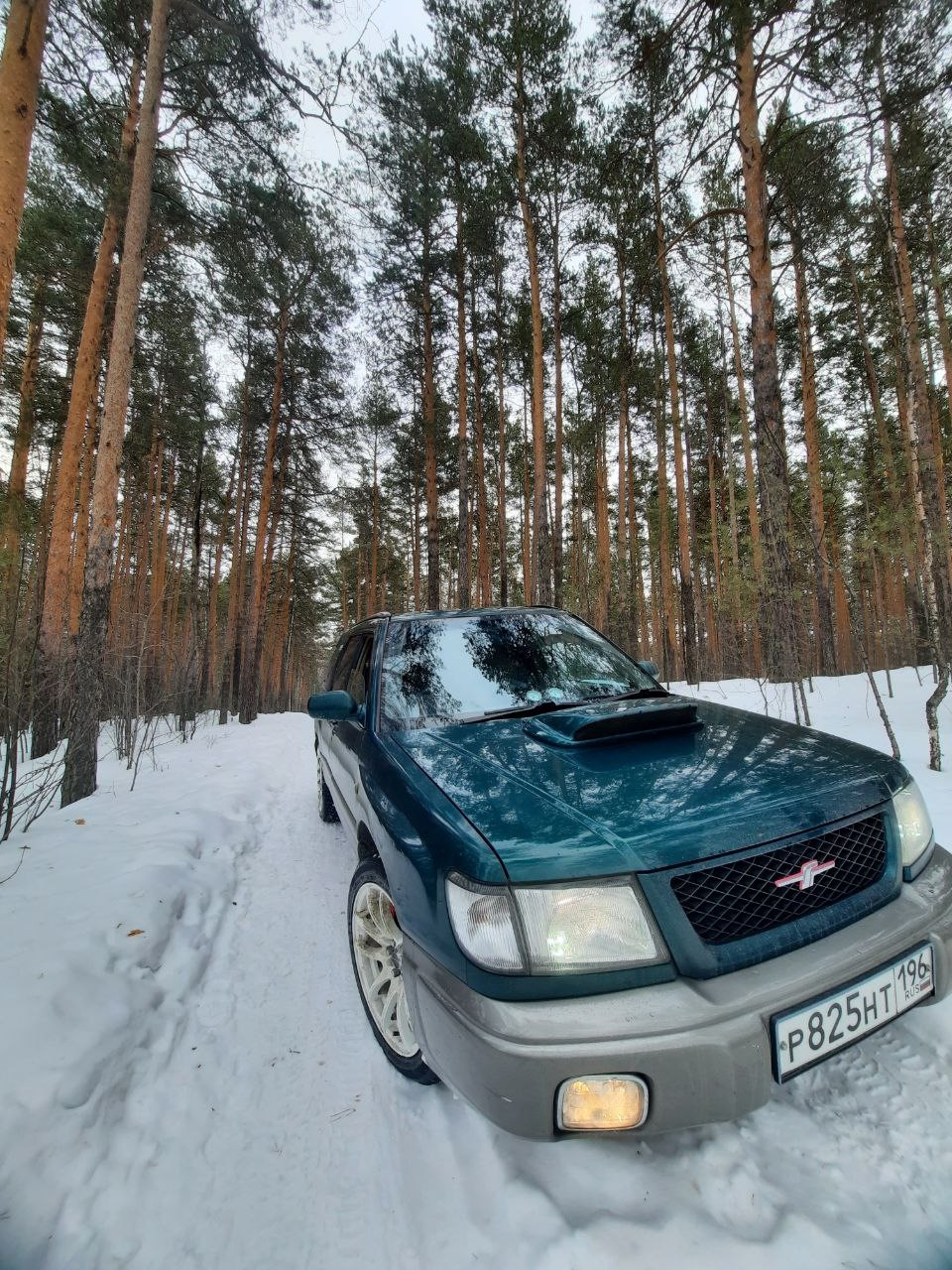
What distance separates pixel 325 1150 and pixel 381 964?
1.90ft

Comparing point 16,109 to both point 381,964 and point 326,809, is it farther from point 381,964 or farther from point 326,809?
point 381,964

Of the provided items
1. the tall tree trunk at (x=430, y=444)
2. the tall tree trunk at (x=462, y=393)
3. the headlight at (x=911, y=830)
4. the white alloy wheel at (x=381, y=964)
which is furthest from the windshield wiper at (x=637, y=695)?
the tall tree trunk at (x=430, y=444)

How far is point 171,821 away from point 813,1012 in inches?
162

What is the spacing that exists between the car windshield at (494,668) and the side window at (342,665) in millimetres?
1007

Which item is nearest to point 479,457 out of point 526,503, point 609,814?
point 526,503

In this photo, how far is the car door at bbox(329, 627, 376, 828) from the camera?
8.29ft

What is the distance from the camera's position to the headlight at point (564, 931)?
1.20m

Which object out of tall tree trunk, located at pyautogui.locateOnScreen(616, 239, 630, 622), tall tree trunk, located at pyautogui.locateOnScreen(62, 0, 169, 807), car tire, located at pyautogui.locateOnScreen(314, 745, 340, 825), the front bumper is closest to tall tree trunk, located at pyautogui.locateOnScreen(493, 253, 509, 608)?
tall tree trunk, located at pyautogui.locateOnScreen(616, 239, 630, 622)

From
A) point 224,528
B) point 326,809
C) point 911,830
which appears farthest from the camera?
point 224,528

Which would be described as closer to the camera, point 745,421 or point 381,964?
point 381,964

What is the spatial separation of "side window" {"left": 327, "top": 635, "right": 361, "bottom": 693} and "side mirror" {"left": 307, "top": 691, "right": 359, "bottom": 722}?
106 cm

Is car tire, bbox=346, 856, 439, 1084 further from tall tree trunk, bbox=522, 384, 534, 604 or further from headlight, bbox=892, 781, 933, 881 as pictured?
tall tree trunk, bbox=522, 384, 534, 604

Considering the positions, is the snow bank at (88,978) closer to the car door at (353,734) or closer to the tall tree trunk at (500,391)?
the car door at (353,734)

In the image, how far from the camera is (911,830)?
5.49 feet
